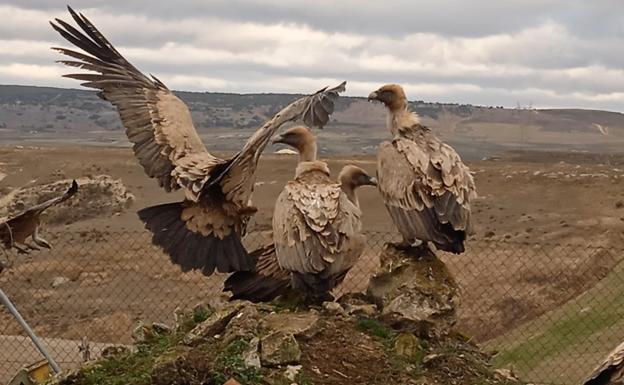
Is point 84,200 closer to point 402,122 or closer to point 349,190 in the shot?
point 349,190

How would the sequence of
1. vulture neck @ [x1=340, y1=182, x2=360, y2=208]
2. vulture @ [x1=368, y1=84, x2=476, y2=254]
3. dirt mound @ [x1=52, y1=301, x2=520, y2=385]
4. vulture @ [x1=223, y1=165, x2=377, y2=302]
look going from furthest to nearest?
vulture neck @ [x1=340, y1=182, x2=360, y2=208] < vulture @ [x1=223, y1=165, x2=377, y2=302] < vulture @ [x1=368, y1=84, x2=476, y2=254] < dirt mound @ [x1=52, y1=301, x2=520, y2=385]

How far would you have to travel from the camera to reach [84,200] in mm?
27812

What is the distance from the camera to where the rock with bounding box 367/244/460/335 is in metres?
6.50

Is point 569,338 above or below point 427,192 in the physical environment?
below

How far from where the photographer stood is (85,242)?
21.9 meters

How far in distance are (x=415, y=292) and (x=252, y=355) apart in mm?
1415

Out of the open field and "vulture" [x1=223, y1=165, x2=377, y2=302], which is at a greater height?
"vulture" [x1=223, y1=165, x2=377, y2=302]

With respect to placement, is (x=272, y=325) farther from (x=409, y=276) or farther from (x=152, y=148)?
(x=152, y=148)

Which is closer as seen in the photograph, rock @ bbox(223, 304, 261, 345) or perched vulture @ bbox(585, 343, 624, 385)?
perched vulture @ bbox(585, 343, 624, 385)

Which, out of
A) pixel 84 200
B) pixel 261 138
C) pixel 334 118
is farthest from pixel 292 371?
pixel 334 118

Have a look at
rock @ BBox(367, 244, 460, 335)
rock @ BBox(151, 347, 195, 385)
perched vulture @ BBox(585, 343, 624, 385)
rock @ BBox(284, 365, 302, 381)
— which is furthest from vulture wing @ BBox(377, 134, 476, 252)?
rock @ BBox(151, 347, 195, 385)

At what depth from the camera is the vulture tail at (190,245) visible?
697 centimetres

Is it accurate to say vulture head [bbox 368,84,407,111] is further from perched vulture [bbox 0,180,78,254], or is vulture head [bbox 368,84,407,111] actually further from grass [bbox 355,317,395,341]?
perched vulture [bbox 0,180,78,254]

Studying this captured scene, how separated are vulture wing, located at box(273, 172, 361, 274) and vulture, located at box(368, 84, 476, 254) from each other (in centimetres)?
40
